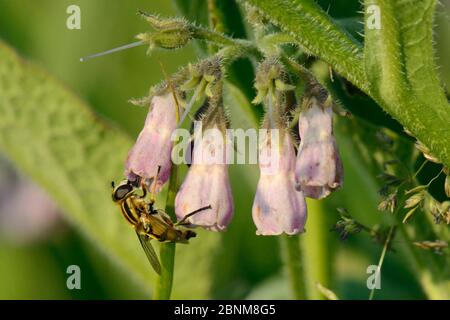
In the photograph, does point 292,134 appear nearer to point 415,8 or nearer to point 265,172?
point 265,172

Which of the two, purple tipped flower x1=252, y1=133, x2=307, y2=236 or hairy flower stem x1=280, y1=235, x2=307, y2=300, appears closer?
purple tipped flower x1=252, y1=133, x2=307, y2=236

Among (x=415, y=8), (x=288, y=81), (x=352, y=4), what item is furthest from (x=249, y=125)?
(x=415, y=8)

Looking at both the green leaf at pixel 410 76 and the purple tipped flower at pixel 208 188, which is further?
the purple tipped flower at pixel 208 188
